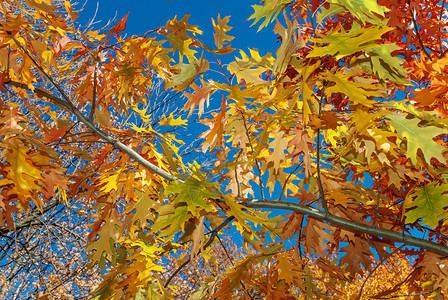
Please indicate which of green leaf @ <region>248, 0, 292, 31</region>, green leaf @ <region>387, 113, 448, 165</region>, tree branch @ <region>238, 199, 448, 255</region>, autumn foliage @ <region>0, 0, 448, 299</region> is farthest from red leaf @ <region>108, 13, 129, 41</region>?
green leaf @ <region>387, 113, 448, 165</region>

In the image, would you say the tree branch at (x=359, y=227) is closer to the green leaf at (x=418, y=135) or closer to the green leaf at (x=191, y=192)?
the green leaf at (x=191, y=192)

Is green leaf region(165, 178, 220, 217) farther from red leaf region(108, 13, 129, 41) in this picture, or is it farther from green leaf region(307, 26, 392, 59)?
red leaf region(108, 13, 129, 41)

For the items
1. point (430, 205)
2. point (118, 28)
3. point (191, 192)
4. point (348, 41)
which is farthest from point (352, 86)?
point (118, 28)

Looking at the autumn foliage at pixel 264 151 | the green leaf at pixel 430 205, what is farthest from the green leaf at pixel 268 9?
the green leaf at pixel 430 205

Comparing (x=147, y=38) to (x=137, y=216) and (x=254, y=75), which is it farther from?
(x=137, y=216)

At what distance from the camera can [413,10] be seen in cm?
292

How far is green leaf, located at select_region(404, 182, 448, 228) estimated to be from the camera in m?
1.79

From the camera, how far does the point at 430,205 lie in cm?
183

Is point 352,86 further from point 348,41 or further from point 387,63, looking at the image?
point 387,63

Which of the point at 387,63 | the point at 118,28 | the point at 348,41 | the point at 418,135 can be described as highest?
the point at 118,28

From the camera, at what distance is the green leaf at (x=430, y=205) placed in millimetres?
1785

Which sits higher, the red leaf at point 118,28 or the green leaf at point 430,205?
the red leaf at point 118,28

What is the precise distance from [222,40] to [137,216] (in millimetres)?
1286

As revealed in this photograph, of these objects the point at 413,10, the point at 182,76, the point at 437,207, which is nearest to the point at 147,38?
the point at 182,76
